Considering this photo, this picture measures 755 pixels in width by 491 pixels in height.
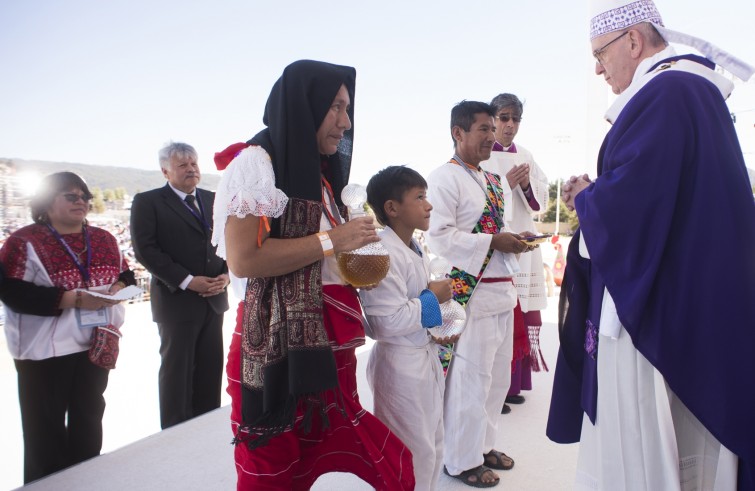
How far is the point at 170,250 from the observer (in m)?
2.88

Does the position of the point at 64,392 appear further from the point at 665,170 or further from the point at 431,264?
the point at 665,170

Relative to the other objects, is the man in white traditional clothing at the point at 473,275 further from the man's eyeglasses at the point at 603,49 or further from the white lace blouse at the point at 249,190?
the white lace blouse at the point at 249,190

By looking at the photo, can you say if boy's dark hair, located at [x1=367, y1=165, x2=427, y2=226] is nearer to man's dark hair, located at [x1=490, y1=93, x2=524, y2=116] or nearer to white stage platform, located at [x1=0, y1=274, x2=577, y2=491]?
white stage platform, located at [x1=0, y1=274, x2=577, y2=491]

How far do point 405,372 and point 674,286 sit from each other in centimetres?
83

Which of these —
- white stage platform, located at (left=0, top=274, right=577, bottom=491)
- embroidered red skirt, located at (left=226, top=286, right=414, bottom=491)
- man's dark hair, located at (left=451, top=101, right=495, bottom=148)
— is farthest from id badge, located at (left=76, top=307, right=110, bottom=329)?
man's dark hair, located at (left=451, top=101, right=495, bottom=148)

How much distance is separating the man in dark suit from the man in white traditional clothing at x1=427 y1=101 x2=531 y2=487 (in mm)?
1453

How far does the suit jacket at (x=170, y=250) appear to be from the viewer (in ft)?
9.16

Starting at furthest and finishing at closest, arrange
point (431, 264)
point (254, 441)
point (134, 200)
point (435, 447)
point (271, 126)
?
point (134, 200)
point (431, 264)
point (435, 447)
point (271, 126)
point (254, 441)

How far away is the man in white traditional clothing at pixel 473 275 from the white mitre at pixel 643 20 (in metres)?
0.74

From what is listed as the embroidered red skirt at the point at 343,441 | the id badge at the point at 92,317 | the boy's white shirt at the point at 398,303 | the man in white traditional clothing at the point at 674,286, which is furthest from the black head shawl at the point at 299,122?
the id badge at the point at 92,317

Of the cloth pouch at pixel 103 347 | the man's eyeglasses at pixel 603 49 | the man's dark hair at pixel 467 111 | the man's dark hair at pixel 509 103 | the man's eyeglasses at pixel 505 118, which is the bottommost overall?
the cloth pouch at pixel 103 347

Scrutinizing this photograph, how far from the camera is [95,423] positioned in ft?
8.14

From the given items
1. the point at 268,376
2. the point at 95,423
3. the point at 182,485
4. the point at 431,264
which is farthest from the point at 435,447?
the point at 95,423

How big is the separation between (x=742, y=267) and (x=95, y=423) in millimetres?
2827
